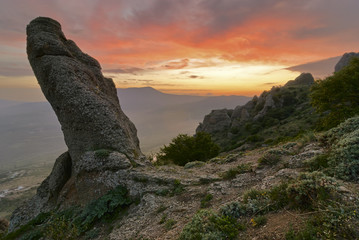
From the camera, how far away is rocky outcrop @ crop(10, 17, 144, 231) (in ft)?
40.7

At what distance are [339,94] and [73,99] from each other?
2431 cm

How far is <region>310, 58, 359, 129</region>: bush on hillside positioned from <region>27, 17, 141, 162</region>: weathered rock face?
19430 millimetres

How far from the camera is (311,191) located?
17.1 ft

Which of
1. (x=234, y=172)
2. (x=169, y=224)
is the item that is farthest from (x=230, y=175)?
(x=169, y=224)

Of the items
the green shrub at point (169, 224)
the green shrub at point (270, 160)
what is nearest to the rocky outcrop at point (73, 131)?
the green shrub at point (169, 224)

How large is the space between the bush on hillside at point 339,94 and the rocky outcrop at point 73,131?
19.4 m

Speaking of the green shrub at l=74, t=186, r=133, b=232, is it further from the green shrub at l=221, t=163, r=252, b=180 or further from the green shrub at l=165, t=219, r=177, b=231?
the green shrub at l=221, t=163, r=252, b=180

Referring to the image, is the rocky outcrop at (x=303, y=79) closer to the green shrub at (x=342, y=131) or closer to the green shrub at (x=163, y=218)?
the green shrub at (x=342, y=131)

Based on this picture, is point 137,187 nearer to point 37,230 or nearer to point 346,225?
point 37,230

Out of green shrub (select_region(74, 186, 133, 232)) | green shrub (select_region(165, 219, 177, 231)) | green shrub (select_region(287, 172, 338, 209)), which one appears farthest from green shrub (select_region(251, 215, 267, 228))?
green shrub (select_region(74, 186, 133, 232))

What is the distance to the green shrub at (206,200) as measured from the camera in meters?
8.11

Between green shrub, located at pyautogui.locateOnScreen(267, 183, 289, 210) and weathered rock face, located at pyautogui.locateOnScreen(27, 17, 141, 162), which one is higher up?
weathered rock face, located at pyautogui.locateOnScreen(27, 17, 141, 162)

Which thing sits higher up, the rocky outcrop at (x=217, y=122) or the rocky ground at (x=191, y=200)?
the rocky ground at (x=191, y=200)

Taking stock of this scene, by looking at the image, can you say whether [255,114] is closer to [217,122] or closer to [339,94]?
[217,122]
